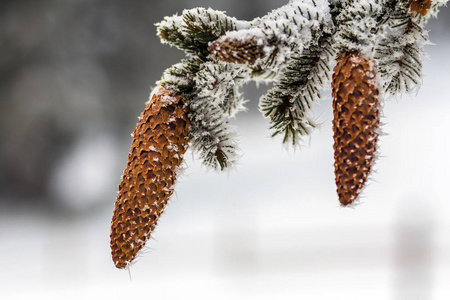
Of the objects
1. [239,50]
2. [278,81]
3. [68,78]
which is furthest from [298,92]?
[68,78]

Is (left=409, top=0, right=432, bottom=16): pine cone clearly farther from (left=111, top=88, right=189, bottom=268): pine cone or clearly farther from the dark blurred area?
the dark blurred area

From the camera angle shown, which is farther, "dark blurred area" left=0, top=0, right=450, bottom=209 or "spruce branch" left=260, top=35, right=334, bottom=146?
"dark blurred area" left=0, top=0, right=450, bottom=209

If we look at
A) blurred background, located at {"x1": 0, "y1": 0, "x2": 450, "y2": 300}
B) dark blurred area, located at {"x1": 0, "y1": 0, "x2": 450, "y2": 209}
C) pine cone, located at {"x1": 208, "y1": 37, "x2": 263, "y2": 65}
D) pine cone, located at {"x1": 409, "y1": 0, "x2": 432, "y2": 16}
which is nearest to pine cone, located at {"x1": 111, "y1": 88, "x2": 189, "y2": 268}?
pine cone, located at {"x1": 208, "y1": 37, "x2": 263, "y2": 65}

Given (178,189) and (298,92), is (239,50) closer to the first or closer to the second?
(298,92)

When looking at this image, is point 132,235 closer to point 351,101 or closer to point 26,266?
point 351,101

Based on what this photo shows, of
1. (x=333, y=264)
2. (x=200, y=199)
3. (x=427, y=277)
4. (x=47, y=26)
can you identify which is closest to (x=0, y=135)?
(x=47, y=26)

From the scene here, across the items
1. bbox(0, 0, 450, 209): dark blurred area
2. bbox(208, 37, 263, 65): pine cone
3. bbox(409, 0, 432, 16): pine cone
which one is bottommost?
bbox(208, 37, 263, 65): pine cone
